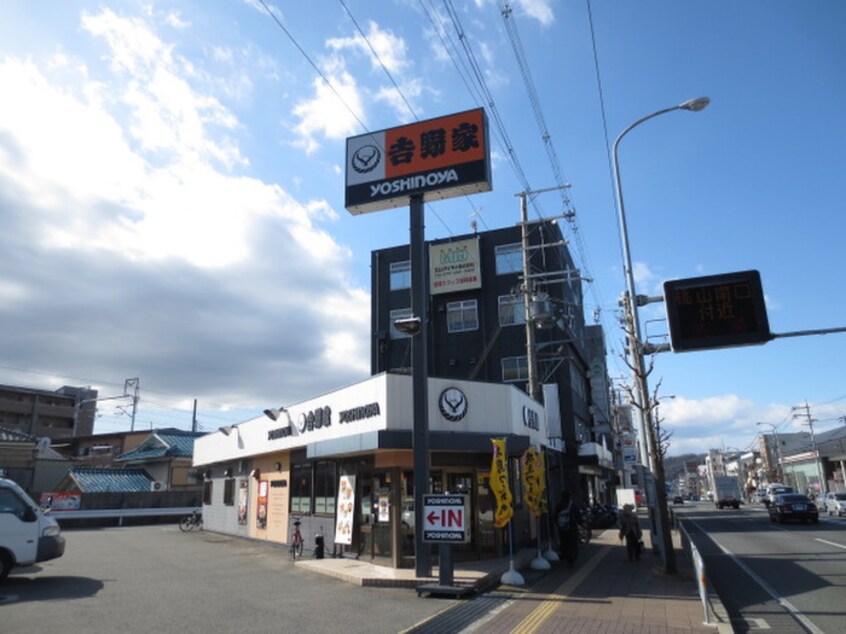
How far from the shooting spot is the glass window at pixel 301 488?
18.8 m

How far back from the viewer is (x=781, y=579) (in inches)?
496

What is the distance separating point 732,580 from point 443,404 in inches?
305

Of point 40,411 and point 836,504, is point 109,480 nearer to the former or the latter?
point 40,411

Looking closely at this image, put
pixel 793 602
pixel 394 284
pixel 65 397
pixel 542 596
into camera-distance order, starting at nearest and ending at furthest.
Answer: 1. pixel 793 602
2. pixel 542 596
3. pixel 394 284
4. pixel 65 397

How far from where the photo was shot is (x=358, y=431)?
49.9 feet

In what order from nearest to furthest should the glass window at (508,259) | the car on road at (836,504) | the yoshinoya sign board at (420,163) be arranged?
the yoshinoya sign board at (420,163)
the glass window at (508,259)
the car on road at (836,504)

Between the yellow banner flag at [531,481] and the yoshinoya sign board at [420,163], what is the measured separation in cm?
711

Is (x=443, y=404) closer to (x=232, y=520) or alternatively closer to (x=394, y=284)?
(x=232, y=520)

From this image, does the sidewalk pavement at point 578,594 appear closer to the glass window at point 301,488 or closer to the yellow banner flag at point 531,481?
the yellow banner flag at point 531,481

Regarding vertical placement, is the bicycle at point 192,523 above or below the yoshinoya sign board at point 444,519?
below

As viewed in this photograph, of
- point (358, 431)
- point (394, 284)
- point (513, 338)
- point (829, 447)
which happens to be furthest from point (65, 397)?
point (829, 447)

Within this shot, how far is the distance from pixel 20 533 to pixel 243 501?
12293mm

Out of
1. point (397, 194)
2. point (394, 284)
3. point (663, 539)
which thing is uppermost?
point (394, 284)

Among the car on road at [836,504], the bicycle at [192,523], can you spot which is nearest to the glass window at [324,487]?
the bicycle at [192,523]
